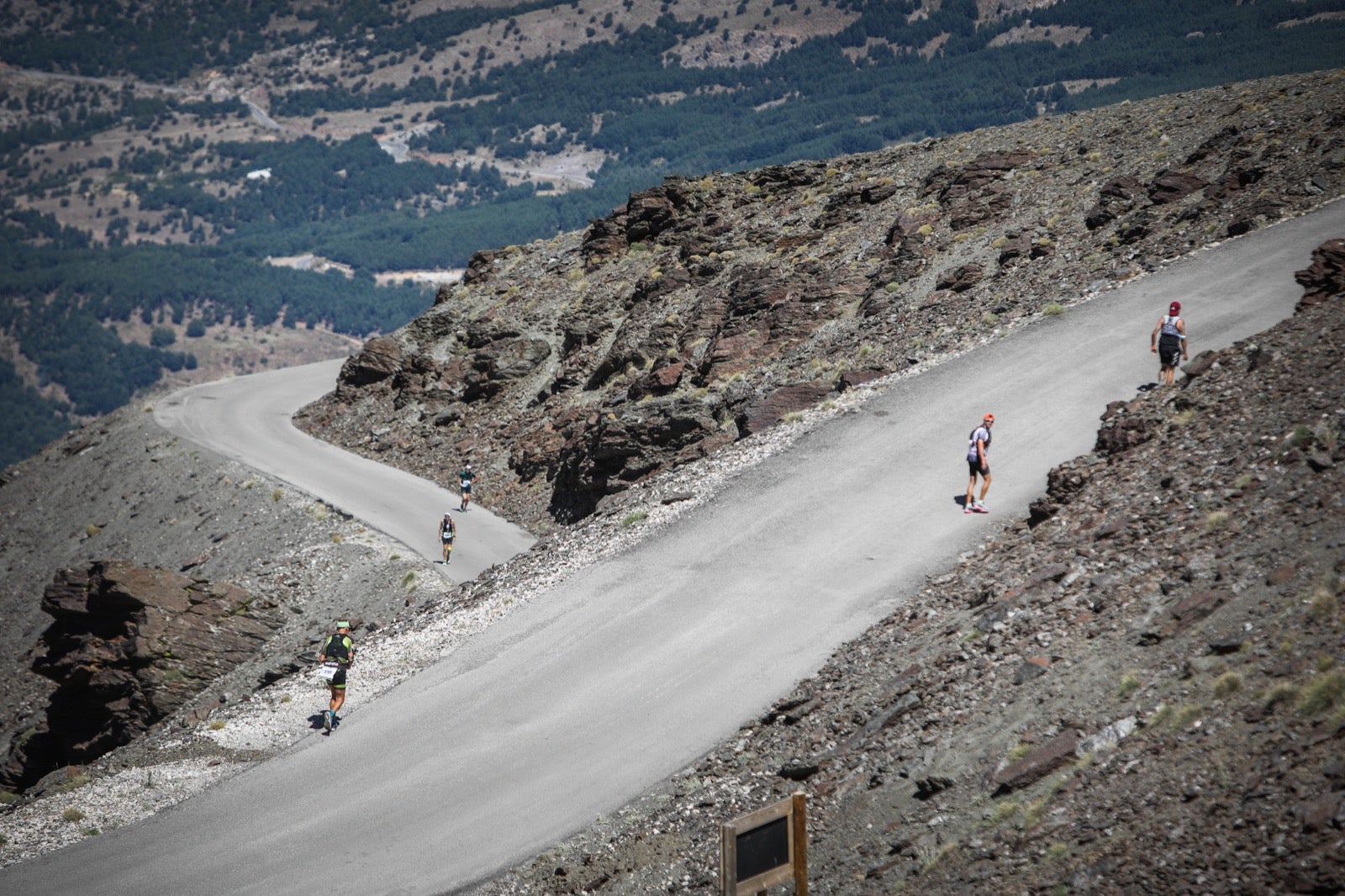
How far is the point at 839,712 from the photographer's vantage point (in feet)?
47.8

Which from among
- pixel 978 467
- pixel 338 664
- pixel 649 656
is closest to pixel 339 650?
pixel 338 664

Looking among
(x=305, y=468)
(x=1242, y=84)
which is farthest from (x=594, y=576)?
(x=1242, y=84)

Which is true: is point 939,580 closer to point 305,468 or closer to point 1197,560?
point 1197,560

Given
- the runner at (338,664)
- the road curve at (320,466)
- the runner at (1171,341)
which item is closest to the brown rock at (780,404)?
the runner at (1171,341)

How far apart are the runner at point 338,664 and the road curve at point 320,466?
35.0 ft

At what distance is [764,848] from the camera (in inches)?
378

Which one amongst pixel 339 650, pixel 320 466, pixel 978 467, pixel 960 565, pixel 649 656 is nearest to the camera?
pixel 960 565

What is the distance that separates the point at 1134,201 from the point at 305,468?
28396mm

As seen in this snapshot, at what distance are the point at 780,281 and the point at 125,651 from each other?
2091cm

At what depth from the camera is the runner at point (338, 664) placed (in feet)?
59.2

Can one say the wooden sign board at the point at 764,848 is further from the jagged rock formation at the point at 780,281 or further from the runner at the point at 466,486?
the runner at the point at 466,486

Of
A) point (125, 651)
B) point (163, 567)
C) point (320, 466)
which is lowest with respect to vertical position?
point (163, 567)

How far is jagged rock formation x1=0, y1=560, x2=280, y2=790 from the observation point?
26.9 meters

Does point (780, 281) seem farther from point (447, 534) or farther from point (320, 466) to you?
point (320, 466)
